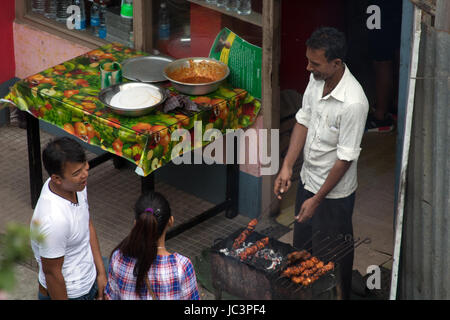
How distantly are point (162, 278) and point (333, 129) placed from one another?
163cm

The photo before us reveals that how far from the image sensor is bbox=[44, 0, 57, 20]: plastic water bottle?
24.2ft

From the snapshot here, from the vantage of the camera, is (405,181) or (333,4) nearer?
(405,181)

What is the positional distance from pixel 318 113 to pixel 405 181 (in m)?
0.72

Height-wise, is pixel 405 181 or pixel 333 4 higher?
pixel 333 4

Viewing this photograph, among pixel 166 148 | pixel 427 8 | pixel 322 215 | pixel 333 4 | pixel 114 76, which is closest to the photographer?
pixel 427 8

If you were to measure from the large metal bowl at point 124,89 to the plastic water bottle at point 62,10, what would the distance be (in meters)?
1.93

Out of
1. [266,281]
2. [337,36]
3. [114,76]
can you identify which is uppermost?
[337,36]

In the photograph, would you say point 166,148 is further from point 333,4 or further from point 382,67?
point 382,67

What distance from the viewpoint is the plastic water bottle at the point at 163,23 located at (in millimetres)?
6485

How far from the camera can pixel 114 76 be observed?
19.2 feet

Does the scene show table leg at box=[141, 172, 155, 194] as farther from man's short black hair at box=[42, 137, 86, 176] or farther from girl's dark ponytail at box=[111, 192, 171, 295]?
girl's dark ponytail at box=[111, 192, 171, 295]

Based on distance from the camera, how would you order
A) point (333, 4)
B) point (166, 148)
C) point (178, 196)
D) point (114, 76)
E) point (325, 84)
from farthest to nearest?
point (333, 4) → point (178, 196) → point (114, 76) → point (166, 148) → point (325, 84)

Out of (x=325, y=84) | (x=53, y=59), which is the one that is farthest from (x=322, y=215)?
(x=53, y=59)

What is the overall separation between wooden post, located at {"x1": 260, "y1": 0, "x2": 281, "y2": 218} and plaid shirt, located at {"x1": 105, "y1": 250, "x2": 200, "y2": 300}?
2146 mm
